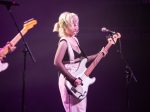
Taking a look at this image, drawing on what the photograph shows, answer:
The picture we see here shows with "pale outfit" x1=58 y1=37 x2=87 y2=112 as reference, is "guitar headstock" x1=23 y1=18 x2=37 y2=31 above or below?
above

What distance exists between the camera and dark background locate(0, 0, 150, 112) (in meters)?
5.89

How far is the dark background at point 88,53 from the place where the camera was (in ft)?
19.3

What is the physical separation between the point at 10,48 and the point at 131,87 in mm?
2382

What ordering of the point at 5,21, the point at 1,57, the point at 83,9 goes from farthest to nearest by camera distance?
1. the point at 83,9
2. the point at 5,21
3. the point at 1,57

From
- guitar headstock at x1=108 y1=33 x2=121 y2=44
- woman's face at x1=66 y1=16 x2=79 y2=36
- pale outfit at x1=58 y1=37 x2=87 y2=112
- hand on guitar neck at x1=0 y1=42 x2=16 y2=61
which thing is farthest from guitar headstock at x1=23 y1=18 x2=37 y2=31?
guitar headstock at x1=108 y1=33 x2=121 y2=44

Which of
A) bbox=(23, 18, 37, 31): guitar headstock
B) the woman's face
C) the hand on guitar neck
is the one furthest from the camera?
bbox=(23, 18, 37, 31): guitar headstock

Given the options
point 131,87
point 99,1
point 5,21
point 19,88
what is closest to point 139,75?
point 131,87

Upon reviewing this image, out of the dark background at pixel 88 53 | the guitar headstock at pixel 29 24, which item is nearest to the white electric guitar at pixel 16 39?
the guitar headstock at pixel 29 24

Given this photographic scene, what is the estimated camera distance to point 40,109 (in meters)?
6.04

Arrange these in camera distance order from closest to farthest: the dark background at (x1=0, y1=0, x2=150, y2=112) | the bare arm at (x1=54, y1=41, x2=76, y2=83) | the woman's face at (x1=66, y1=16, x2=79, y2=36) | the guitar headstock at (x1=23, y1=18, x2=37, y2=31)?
the bare arm at (x1=54, y1=41, x2=76, y2=83) < the woman's face at (x1=66, y1=16, x2=79, y2=36) < the guitar headstock at (x1=23, y1=18, x2=37, y2=31) < the dark background at (x1=0, y1=0, x2=150, y2=112)

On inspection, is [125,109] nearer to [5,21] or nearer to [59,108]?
[59,108]

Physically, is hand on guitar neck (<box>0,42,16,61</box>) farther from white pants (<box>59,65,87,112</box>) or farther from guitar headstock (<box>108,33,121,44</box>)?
guitar headstock (<box>108,33,121,44</box>)

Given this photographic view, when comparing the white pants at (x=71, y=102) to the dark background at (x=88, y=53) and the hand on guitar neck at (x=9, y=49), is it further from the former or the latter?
the dark background at (x=88, y=53)

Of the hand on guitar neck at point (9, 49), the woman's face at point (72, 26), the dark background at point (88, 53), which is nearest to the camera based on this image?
the woman's face at point (72, 26)
